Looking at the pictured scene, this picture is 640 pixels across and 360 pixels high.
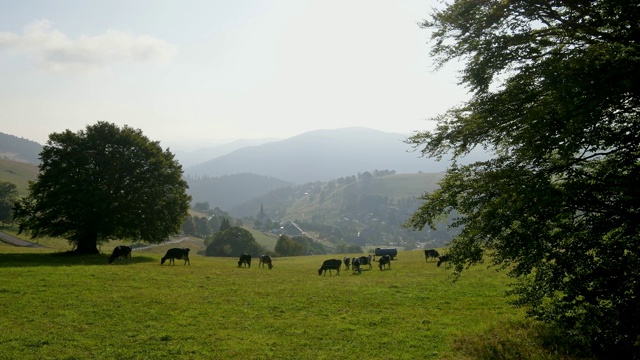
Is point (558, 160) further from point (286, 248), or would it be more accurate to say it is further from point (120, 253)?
point (286, 248)

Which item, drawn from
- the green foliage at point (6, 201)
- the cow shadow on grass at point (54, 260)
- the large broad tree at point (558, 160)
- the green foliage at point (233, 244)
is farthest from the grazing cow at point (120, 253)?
the green foliage at point (6, 201)

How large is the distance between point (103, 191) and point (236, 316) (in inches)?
1235

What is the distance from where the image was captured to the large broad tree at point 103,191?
40375 millimetres

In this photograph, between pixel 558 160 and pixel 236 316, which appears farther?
pixel 236 316

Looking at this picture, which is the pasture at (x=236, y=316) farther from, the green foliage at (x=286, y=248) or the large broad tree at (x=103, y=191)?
the green foliage at (x=286, y=248)

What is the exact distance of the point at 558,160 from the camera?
10039 mm

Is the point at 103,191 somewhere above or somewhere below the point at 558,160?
above

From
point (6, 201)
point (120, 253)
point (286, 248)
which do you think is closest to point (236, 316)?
point (120, 253)

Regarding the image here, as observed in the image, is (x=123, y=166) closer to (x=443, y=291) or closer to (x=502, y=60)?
(x=443, y=291)

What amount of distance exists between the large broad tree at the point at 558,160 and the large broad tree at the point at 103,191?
126 ft

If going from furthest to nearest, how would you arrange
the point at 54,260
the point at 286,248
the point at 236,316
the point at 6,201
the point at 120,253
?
the point at 6,201 → the point at 286,248 → the point at 120,253 → the point at 54,260 → the point at 236,316

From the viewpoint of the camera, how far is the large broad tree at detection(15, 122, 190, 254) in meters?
40.4

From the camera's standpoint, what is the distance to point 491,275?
2767 centimetres

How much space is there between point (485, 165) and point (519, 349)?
20.1 ft
